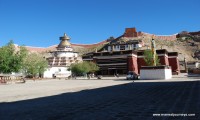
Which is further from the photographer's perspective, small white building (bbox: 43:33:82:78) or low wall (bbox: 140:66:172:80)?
small white building (bbox: 43:33:82:78)

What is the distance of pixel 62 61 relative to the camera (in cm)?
9706

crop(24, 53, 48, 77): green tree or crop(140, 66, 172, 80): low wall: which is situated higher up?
crop(24, 53, 48, 77): green tree

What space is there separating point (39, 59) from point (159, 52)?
37.3 m

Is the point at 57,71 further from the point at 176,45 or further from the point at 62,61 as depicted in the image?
the point at 176,45

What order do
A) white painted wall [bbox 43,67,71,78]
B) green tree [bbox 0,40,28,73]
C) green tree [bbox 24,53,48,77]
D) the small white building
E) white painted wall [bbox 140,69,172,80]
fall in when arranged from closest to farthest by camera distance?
white painted wall [bbox 140,69,172,80], green tree [bbox 0,40,28,73], green tree [bbox 24,53,48,77], white painted wall [bbox 43,67,71,78], the small white building

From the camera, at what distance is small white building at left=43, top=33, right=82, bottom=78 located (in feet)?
294

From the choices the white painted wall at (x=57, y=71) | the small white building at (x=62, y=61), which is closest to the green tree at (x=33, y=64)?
the small white building at (x=62, y=61)

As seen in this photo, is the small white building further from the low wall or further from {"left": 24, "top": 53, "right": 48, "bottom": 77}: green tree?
the low wall

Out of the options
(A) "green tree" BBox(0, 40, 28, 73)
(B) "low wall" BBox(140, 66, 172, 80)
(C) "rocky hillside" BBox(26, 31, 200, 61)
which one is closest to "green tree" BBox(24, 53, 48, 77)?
(A) "green tree" BBox(0, 40, 28, 73)

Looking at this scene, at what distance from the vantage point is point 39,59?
7550 cm

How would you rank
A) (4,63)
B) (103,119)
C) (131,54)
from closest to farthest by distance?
(103,119) < (4,63) < (131,54)

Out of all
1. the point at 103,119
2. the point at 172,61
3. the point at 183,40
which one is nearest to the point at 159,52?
the point at 172,61

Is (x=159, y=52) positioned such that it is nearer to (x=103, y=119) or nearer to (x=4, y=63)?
(x=4, y=63)

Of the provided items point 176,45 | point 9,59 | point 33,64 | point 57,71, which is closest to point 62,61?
point 57,71
